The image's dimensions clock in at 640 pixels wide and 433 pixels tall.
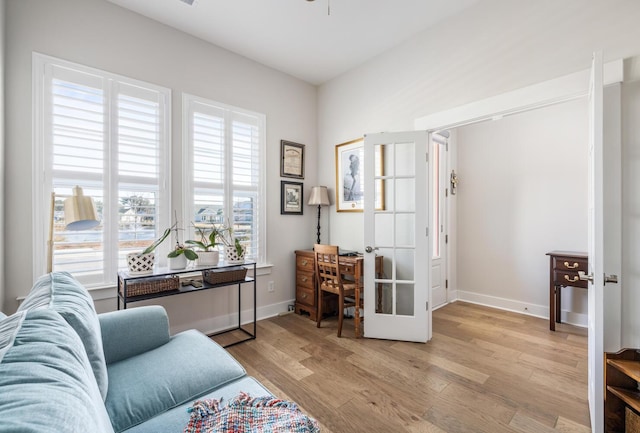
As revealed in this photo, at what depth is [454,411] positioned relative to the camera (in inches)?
72.9

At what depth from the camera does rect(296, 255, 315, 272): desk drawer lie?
3.53m

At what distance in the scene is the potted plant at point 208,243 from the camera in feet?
9.15

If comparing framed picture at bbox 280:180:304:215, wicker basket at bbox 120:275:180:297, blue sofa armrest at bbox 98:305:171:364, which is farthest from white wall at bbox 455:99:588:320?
blue sofa armrest at bbox 98:305:171:364

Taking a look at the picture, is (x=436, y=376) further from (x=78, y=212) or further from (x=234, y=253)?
(x=78, y=212)

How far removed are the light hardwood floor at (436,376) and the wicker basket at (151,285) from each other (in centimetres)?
84

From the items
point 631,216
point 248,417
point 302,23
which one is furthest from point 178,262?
point 631,216

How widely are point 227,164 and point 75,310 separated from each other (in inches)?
88.4

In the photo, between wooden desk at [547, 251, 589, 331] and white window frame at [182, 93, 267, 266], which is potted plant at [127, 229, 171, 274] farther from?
wooden desk at [547, 251, 589, 331]

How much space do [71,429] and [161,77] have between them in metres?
3.04

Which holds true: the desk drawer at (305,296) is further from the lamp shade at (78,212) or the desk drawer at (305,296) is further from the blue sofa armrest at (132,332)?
the lamp shade at (78,212)

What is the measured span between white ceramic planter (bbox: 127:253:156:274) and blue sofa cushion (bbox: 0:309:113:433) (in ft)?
5.46

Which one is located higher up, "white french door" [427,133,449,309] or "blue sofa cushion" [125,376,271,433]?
"white french door" [427,133,449,309]

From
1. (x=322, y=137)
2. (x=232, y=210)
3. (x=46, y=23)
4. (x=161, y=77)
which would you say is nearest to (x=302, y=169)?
(x=322, y=137)

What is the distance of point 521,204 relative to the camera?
383cm
